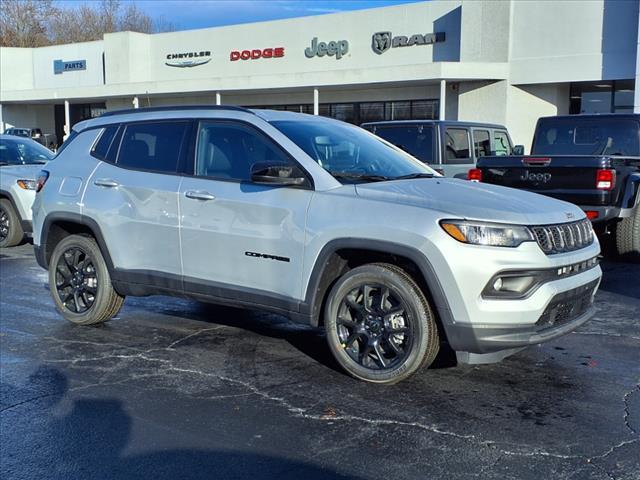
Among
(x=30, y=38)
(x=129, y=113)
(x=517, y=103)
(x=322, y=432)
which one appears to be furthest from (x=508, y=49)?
(x=30, y=38)

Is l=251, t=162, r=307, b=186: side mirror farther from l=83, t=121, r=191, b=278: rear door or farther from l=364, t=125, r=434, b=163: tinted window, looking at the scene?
l=364, t=125, r=434, b=163: tinted window

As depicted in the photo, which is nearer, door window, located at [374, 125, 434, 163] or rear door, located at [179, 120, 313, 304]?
rear door, located at [179, 120, 313, 304]

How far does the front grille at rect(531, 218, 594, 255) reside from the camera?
4512mm

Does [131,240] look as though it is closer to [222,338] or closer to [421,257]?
[222,338]

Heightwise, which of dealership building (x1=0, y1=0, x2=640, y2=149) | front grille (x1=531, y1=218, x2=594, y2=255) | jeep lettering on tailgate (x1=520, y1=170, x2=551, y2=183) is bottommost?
front grille (x1=531, y1=218, x2=594, y2=255)

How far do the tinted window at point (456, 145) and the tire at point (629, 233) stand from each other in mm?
3120

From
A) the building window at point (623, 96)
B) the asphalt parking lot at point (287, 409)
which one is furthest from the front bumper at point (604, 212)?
the building window at point (623, 96)

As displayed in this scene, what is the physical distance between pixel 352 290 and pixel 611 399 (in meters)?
1.84

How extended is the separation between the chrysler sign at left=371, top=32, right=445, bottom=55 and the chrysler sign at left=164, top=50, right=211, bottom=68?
997 cm

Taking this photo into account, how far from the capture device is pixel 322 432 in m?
4.12

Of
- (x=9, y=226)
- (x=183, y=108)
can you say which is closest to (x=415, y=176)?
(x=183, y=108)

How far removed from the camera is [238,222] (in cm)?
531

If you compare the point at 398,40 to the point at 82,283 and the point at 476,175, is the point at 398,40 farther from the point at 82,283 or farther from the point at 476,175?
the point at 82,283

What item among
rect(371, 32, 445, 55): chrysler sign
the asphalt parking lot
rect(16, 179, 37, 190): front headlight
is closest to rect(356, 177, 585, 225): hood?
the asphalt parking lot
